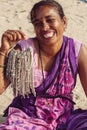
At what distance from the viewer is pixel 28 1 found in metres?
7.11

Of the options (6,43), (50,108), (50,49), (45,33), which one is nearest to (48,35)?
(45,33)

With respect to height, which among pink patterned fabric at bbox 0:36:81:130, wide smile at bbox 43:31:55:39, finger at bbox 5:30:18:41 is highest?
finger at bbox 5:30:18:41

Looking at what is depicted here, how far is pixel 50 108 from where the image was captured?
292 cm

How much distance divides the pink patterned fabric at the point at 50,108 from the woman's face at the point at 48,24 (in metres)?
0.18

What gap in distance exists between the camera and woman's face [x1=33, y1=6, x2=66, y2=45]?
2719 mm

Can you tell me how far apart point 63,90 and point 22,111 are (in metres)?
0.34

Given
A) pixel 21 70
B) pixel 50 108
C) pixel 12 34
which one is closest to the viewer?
pixel 12 34

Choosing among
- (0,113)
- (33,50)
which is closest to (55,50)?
(33,50)

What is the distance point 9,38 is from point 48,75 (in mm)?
412

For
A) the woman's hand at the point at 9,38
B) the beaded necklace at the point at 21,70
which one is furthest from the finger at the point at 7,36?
the beaded necklace at the point at 21,70

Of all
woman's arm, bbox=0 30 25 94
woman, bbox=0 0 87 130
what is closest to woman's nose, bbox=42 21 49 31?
woman, bbox=0 0 87 130

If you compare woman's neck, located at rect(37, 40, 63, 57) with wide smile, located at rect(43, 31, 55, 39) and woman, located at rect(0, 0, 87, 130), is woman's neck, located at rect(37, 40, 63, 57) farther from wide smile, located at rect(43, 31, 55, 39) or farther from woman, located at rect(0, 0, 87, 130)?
wide smile, located at rect(43, 31, 55, 39)

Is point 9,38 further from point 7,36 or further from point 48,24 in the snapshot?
point 48,24

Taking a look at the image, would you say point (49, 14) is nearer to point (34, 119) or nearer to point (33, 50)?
point (33, 50)
